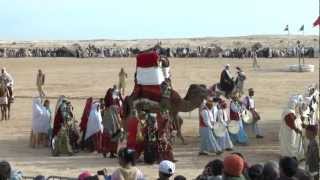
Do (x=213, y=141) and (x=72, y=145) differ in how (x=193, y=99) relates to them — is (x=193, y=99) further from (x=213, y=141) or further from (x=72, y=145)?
(x=72, y=145)

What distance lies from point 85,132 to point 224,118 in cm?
319

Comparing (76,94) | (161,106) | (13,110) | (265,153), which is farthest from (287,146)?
(76,94)

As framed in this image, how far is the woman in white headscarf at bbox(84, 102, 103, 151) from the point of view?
1695 cm

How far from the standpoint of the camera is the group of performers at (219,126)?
16.4m

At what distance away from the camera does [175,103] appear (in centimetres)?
1734

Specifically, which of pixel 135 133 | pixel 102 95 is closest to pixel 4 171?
pixel 135 133

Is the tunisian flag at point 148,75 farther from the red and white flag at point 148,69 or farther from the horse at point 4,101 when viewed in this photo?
the horse at point 4,101

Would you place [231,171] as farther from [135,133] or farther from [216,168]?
[135,133]

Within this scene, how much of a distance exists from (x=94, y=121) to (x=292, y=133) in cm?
443

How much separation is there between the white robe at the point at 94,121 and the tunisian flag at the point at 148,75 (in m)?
1.11

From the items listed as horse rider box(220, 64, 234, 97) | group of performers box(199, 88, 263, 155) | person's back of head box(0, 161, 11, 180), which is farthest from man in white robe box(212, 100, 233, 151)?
person's back of head box(0, 161, 11, 180)

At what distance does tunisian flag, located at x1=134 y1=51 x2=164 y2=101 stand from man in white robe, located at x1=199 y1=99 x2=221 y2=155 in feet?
3.58

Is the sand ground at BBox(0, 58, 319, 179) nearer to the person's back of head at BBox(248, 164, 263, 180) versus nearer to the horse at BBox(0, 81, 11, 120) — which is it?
the horse at BBox(0, 81, 11, 120)

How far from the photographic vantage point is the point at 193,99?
1767 cm
